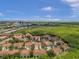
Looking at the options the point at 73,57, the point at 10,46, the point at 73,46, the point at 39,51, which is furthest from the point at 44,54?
the point at 73,46

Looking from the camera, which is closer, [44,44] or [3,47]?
[3,47]

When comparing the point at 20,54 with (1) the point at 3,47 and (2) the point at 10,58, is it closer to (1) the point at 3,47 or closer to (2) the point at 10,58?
(2) the point at 10,58

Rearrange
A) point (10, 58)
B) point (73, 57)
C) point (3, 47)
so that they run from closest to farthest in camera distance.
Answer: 1. point (10, 58)
2. point (73, 57)
3. point (3, 47)

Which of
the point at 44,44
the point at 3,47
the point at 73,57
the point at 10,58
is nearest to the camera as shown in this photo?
the point at 10,58

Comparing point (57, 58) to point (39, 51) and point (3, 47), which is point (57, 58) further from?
point (3, 47)

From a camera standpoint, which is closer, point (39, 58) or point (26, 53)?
point (39, 58)

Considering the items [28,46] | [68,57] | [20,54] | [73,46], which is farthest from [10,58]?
[73,46]

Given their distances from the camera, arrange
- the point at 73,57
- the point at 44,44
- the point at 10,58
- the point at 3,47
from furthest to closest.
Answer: the point at 44,44 → the point at 3,47 → the point at 73,57 → the point at 10,58

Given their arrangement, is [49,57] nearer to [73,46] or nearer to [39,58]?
[39,58]

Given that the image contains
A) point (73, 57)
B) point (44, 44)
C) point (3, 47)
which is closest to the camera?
point (73, 57)
